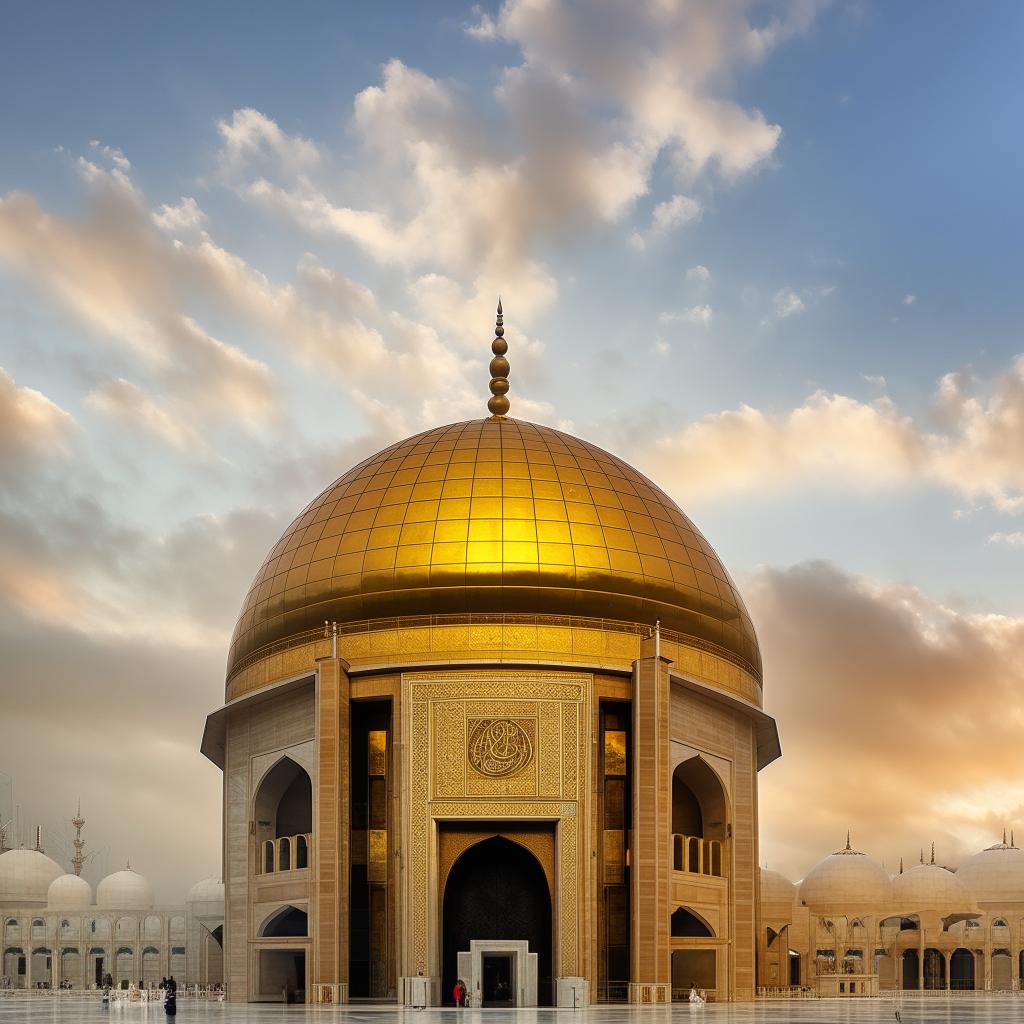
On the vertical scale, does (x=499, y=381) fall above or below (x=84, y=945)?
above

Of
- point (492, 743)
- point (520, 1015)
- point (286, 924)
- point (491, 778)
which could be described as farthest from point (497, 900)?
point (520, 1015)

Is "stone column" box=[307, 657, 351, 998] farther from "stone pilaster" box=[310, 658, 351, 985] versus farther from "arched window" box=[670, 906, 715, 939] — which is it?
"arched window" box=[670, 906, 715, 939]

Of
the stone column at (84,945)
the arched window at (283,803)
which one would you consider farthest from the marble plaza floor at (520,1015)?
the stone column at (84,945)

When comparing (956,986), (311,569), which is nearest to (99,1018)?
(311,569)

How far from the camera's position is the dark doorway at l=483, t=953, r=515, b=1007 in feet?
108

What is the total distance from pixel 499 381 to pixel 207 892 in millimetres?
26565

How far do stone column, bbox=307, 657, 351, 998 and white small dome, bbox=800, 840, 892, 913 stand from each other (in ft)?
126

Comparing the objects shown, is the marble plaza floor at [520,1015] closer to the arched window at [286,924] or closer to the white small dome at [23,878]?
the arched window at [286,924]

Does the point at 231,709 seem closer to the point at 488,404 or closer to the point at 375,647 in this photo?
the point at 375,647

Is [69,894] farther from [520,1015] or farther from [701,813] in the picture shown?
[520,1015]

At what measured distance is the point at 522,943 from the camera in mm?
32406

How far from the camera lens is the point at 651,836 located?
32906 millimetres

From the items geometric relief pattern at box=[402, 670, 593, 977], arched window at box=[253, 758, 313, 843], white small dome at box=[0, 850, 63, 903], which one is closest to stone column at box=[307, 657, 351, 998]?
geometric relief pattern at box=[402, 670, 593, 977]

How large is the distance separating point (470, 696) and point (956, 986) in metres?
42.6
